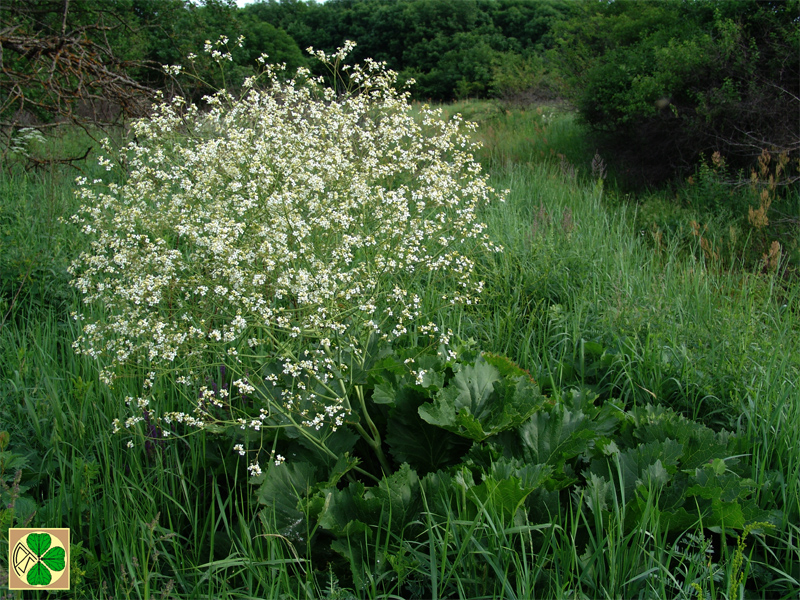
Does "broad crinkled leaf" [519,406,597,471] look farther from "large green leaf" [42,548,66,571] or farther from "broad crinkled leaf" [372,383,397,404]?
"large green leaf" [42,548,66,571]

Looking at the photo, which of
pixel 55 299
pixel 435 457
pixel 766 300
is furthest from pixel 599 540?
pixel 55 299

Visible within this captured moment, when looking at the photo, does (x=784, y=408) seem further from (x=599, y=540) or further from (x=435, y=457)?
(x=435, y=457)

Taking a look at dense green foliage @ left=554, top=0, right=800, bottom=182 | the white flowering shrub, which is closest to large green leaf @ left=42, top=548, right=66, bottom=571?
the white flowering shrub

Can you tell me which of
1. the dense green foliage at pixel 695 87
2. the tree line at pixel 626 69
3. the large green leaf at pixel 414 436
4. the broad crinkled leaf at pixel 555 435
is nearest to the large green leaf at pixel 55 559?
the large green leaf at pixel 414 436

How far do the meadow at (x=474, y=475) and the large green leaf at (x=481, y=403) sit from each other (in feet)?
0.03

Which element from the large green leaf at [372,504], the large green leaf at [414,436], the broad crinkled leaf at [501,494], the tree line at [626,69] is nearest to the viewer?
the broad crinkled leaf at [501,494]

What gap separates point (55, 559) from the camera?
208 centimetres

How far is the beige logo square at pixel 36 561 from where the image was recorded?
200cm

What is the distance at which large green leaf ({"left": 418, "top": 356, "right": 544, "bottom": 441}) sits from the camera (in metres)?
2.37

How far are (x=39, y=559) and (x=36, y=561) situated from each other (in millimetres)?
11

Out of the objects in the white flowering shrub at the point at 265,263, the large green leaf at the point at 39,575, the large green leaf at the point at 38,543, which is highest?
the white flowering shrub at the point at 265,263

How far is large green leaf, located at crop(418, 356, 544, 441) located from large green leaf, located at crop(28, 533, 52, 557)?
1.50 metres

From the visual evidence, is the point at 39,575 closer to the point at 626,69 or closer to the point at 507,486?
the point at 507,486

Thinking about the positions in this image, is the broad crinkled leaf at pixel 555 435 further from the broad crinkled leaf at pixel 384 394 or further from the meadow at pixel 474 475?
the broad crinkled leaf at pixel 384 394
